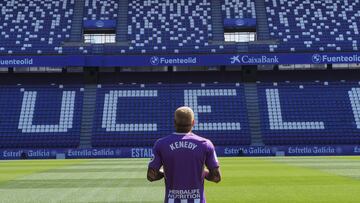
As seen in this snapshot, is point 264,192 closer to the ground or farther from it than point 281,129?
farther from it

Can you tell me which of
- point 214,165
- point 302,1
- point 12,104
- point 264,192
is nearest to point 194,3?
point 302,1

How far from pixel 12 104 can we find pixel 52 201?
94.7 ft

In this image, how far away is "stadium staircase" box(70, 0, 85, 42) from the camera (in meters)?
40.7

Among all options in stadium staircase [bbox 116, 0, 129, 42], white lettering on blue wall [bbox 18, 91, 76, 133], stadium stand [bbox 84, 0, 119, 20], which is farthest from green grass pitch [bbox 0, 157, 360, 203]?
stadium stand [bbox 84, 0, 119, 20]

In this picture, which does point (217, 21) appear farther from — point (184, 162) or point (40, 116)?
point (184, 162)

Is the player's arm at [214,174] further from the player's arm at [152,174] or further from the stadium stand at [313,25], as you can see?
the stadium stand at [313,25]

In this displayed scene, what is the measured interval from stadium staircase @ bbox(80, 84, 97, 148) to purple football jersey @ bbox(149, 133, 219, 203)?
3040cm

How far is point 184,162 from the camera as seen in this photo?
4434 mm

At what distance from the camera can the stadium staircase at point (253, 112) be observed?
3450 cm

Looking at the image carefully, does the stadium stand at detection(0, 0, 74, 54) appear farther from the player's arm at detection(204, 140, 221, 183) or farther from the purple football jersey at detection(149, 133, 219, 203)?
the player's arm at detection(204, 140, 221, 183)

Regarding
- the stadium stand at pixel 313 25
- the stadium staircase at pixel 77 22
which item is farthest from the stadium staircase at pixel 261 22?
the stadium staircase at pixel 77 22

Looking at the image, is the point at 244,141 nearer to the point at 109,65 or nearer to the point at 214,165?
the point at 109,65

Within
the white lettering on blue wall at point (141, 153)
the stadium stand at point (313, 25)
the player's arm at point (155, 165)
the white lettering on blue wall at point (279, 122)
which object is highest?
the stadium stand at point (313, 25)

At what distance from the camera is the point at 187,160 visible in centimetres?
443
